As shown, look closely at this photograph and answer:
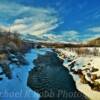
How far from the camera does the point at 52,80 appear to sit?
2.28 meters

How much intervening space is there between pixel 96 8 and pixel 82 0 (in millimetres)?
118

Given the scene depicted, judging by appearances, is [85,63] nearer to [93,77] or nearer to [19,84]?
[93,77]

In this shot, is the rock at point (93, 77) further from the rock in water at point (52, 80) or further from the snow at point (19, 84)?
the snow at point (19, 84)

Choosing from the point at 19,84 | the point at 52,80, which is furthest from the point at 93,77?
the point at 19,84

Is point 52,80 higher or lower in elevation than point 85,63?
lower

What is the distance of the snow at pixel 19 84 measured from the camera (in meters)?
2.20

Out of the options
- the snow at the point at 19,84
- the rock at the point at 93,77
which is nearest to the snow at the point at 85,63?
the rock at the point at 93,77

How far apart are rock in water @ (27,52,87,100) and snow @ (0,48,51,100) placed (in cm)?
3

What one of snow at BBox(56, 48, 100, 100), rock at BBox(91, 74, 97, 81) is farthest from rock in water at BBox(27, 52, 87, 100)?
rock at BBox(91, 74, 97, 81)

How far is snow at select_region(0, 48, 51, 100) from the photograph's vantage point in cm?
220

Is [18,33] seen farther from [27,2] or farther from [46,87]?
[46,87]

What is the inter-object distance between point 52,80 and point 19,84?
234 mm

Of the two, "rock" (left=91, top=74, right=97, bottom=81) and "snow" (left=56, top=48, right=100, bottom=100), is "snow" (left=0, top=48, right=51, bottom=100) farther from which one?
"rock" (left=91, top=74, right=97, bottom=81)

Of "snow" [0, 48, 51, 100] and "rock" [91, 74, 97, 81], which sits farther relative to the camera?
"rock" [91, 74, 97, 81]
